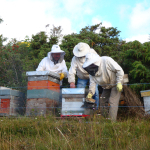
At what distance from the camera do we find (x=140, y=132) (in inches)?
163

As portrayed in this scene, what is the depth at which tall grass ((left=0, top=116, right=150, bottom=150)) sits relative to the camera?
3.55m

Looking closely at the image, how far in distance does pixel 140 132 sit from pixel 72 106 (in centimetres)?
217

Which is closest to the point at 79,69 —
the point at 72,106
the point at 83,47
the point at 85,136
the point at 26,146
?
the point at 83,47

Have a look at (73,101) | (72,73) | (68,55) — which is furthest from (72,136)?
(68,55)

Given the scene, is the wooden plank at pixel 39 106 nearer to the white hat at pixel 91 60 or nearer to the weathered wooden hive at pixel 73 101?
the weathered wooden hive at pixel 73 101

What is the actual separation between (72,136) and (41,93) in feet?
7.61

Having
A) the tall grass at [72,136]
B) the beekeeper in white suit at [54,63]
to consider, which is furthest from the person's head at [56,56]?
the tall grass at [72,136]

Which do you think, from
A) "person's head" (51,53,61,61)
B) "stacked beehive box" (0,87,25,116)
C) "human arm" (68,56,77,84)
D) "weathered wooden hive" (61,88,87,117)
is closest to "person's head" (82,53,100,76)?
"weathered wooden hive" (61,88,87,117)

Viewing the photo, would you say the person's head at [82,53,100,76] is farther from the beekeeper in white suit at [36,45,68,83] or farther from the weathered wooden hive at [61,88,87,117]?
the beekeeper in white suit at [36,45,68,83]

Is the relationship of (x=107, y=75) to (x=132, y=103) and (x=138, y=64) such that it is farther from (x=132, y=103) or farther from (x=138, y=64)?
(x=138, y=64)

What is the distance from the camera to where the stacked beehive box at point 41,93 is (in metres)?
6.15

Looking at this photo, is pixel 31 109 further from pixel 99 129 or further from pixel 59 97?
pixel 99 129

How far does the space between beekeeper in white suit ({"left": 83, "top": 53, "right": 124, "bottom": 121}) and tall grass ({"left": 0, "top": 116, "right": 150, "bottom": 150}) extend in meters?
0.67

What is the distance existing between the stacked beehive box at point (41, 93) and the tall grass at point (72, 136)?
4.06ft
